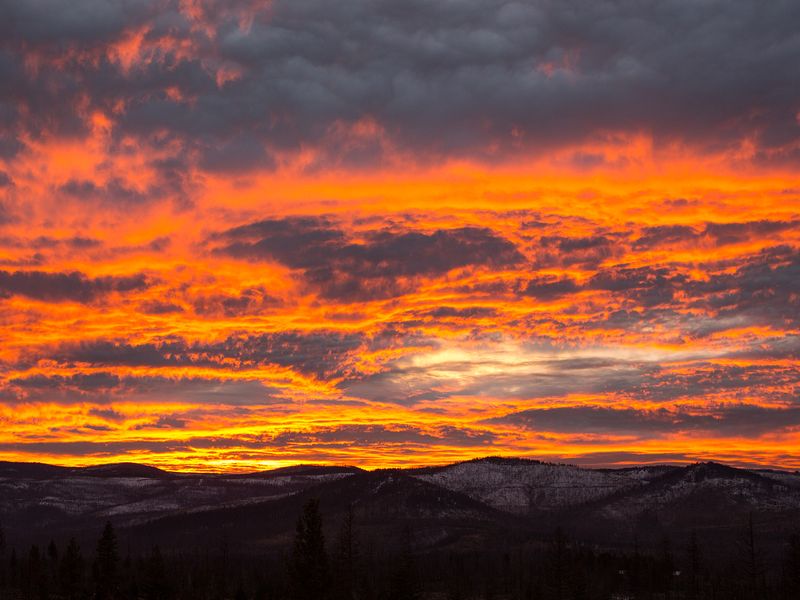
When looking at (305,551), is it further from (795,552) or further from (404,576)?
(795,552)

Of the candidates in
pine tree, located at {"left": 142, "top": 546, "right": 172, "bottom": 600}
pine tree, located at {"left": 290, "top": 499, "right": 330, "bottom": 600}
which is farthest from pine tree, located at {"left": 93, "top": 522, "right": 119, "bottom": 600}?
pine tree, located at {"left": 290, "top": 499, "right": 330, "bottom": 600}

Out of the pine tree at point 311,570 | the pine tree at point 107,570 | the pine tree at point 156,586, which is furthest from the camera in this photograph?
the pine tree at point 107,570

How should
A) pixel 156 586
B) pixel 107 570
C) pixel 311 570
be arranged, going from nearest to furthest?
pixel 311 570 → pixel 156 586 → pixel 107 570

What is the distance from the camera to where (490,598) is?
180250 mm

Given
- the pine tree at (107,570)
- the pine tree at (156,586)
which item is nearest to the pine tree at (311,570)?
the pine tree at (156,586)

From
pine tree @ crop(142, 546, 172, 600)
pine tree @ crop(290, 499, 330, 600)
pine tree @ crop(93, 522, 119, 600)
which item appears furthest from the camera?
pine tree @ crop(93, 522, 119, 600)

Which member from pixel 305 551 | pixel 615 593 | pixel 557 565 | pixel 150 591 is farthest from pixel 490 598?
pixel 305 551

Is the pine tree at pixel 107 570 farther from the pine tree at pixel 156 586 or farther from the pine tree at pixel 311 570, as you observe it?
the pine tree at pixel 311 570

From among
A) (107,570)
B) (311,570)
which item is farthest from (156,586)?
(107,570)

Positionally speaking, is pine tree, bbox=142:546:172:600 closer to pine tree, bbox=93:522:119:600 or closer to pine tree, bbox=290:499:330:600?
pine tree, bbox=93:522:119:600

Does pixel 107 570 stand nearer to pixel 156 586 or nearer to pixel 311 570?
pixel 156 586

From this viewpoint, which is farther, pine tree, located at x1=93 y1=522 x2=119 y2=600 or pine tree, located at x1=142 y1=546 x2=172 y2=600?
pine tree, located at x1=93 y1=522 x2=119 y2=600

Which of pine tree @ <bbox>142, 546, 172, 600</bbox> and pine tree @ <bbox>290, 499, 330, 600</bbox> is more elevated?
pine tree @ <bbox>290, 499, 330, 600</bbox>


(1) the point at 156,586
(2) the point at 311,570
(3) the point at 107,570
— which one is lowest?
(3) the point at 107,570
